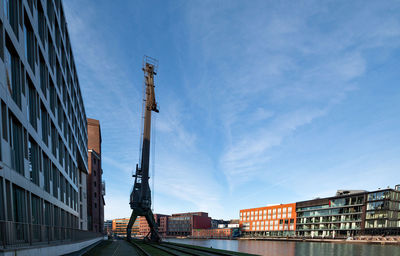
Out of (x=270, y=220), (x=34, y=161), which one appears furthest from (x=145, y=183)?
(x=270, y=220)

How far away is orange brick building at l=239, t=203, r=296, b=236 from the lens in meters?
113

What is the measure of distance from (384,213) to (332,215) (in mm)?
18724

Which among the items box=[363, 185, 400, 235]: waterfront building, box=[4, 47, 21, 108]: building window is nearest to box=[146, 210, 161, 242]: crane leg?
box=[4, 47, 21, 108]: building window

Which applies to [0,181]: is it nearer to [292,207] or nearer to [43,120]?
[43,120]

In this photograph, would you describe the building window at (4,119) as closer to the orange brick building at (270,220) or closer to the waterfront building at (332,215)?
the waterfront building at (332,215)

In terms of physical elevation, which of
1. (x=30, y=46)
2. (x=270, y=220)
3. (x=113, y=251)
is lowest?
(x=270, y=220)

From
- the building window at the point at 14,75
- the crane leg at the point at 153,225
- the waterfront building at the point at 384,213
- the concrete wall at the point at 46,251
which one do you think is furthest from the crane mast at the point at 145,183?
the waterfront building at the point at 384,213

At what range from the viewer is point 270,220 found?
402ft

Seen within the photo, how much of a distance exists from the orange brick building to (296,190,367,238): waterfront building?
4098 millimetres

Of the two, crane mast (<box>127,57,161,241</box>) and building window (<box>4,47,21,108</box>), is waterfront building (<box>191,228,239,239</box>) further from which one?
building window (<box>4,47,21,108</box>)

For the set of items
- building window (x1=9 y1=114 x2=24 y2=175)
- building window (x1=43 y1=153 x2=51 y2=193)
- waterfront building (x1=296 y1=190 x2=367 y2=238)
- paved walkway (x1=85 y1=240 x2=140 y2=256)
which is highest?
building window (x1=9 y1=114 x2=24 y2=175)

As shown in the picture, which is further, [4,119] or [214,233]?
[214,233]

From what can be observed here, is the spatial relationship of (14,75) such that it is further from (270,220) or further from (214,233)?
(214,233)

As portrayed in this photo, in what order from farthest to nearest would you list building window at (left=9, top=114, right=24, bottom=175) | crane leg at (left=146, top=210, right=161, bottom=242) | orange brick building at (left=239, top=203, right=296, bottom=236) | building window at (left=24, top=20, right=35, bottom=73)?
1. orange brick building at (left=239, top=203, right=296, bottom=236)
2. crane leg at (left=146, top=210, right=161, bottom=242)
3. building window at (left=24, top=20, right=35, bottom=73)
4. building window at (left=9, top=114, right=24, bottom=175)
